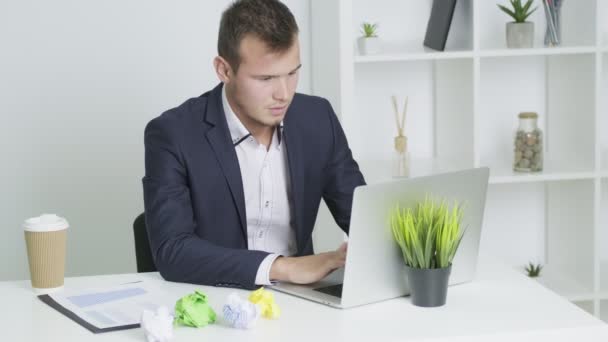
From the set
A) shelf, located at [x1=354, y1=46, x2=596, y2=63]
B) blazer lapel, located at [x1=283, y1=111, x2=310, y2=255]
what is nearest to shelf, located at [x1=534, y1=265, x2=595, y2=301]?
shelf, located at [x1=354, y1=46, x2=596, y2=63]

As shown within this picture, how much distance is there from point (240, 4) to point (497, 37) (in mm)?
1466

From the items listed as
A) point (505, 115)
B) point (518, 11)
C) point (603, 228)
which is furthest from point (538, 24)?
point (603, 228)

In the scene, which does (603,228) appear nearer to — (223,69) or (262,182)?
(262,182)

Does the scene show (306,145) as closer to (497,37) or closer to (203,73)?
(203,73)

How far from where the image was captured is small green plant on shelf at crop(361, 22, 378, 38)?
10.3 ft

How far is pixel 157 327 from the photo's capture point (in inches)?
61.6

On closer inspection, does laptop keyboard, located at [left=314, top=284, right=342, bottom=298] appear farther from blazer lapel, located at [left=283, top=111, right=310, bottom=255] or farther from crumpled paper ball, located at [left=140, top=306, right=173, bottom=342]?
blazer lapel, located at [left=283, top=111, right=310, bottom=255]

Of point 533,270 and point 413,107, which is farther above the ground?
point 413,107

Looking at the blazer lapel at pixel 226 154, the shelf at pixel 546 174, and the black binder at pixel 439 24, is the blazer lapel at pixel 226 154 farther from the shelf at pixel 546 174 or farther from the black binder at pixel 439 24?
the shelf at pixel 546 174

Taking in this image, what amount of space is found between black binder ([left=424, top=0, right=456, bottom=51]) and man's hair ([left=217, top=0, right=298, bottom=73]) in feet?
3.15

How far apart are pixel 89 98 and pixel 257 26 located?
1.34 metres

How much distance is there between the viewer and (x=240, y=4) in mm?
2227

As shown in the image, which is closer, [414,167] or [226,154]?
[226,154]

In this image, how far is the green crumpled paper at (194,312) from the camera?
164cm
